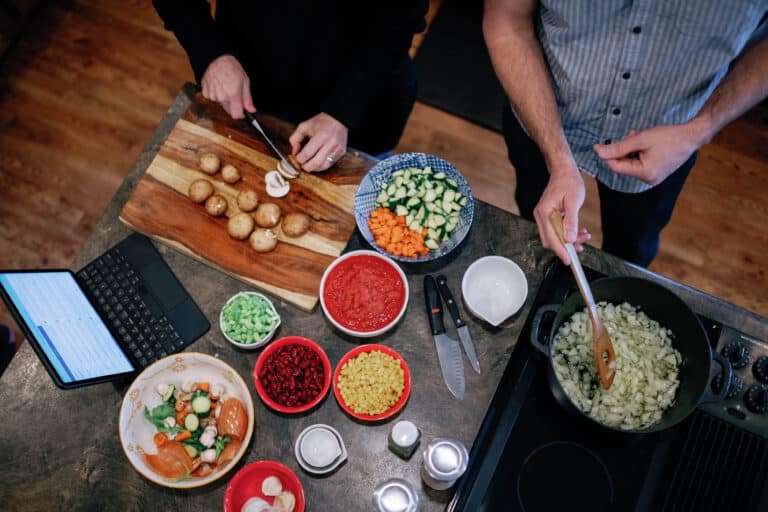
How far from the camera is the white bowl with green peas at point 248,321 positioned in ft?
5.23

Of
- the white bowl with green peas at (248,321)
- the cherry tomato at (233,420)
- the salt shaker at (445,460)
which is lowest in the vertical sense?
the cherry tomato at (233,420)

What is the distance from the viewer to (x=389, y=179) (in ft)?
5.90

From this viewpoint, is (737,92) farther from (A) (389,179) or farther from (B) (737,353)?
(A) (389,179)

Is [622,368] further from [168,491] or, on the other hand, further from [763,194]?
[763,194]

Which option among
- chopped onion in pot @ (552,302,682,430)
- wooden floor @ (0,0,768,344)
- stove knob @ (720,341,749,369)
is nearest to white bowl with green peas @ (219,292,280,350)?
chopped onion in pot @ (552,302,682,430)

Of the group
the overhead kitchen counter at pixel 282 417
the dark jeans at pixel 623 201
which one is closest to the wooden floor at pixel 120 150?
the dark jeans at pixel 623 201

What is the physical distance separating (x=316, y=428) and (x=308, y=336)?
287mm

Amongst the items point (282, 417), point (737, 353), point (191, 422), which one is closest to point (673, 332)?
point (737, 353)

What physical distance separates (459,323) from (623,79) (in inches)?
34.6

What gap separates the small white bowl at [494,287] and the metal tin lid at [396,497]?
0.54m

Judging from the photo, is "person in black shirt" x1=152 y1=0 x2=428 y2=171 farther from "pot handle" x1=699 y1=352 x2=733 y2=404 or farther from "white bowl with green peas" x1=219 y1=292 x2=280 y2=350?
"pot handle" x1=699 y1=352 x2=733 y2=404

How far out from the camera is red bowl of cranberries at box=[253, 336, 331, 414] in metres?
1.53

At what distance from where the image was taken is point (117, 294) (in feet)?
5.53

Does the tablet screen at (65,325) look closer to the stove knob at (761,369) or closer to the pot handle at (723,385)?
the pot handle at (723,385)
